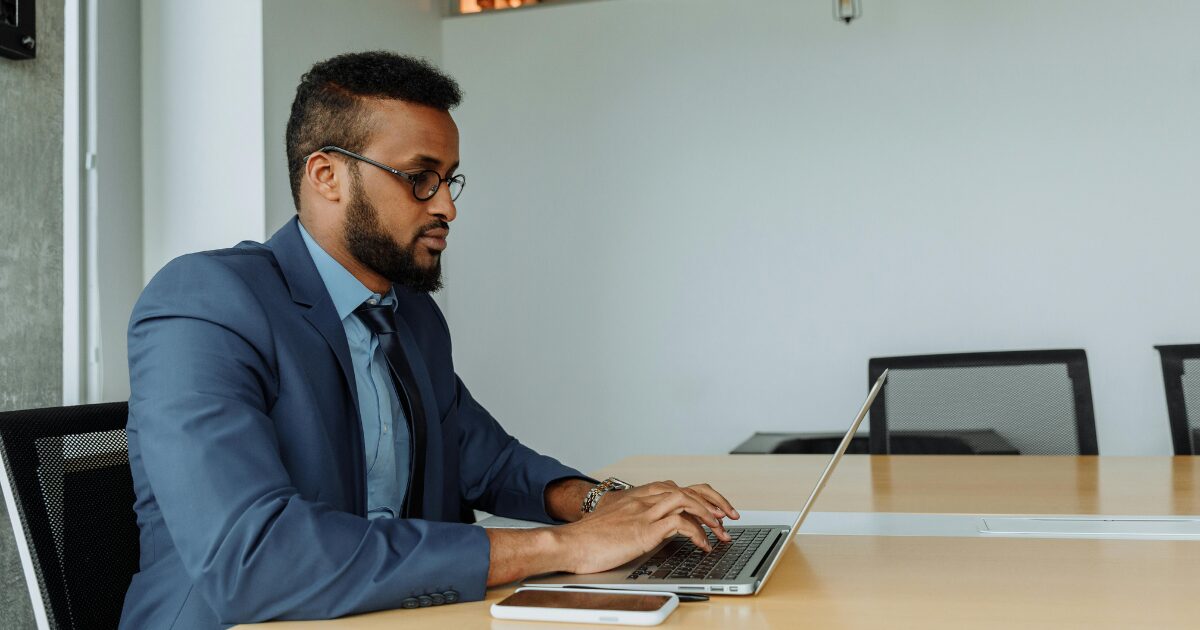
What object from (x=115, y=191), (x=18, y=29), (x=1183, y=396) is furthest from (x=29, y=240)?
(x=1183, y=396)

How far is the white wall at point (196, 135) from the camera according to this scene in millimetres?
2574

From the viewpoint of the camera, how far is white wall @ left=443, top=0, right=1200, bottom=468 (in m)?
3.50

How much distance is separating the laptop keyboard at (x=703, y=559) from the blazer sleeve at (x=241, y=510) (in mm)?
213

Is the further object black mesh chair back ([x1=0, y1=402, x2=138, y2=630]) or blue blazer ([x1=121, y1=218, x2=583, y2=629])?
black mesh chair back ([x1=0, y1=402, x2=138, y2=630])

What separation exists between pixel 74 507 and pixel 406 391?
1.54ft

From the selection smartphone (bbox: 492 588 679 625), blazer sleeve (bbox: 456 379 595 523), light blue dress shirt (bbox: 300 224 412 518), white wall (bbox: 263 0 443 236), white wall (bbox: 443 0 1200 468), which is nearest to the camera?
smartphone (bbox: 492 588 679 625)

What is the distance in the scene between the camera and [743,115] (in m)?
3.86

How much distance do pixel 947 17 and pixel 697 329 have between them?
4.52 ft

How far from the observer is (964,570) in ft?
4.19

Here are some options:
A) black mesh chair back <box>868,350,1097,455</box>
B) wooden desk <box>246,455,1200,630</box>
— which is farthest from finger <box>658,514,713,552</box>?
black mesh chair back <box>868,350,1097,455</box>

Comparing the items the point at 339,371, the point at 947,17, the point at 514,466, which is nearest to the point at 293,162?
the point at 339,371

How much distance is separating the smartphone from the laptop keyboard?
94 millimetres

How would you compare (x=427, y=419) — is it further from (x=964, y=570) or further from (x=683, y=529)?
(x=964, y=570)

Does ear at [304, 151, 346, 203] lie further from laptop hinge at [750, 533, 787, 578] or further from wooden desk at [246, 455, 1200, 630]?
laptop hinge at [750, 533, 787, 578]
